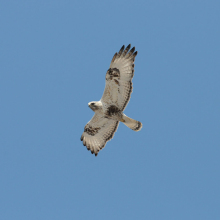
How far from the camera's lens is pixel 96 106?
12617 millimetres

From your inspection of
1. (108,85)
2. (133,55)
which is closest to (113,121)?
(108,85)

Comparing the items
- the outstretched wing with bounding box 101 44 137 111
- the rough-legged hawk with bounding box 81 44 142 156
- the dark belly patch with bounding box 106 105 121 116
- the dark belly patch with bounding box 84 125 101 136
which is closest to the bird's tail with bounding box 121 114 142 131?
the rough-legged hawk with bounding box 81 44 142 156

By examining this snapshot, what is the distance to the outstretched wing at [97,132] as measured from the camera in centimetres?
1362

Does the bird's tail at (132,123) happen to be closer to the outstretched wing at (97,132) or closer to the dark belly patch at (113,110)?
the dark belly patch at (113,110)

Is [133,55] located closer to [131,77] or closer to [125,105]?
[131,77]

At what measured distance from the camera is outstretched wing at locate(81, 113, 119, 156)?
13.6 meters

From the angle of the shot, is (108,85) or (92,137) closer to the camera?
(108,85)

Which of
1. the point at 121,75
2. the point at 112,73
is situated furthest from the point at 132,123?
the point at 112,73

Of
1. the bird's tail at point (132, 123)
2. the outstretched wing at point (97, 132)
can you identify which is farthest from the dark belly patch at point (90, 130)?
the bird's tail at point (132, 123)

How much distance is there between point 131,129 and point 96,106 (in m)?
1.44

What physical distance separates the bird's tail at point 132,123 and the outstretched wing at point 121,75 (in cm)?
66

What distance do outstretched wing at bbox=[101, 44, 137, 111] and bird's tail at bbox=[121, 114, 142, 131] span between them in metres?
0.66

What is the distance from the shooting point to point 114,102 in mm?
12664

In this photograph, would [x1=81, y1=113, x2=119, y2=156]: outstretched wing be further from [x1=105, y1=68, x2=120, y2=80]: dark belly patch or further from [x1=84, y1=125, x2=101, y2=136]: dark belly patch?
[x1=105, y1=68, x2=120, y2=80]: dark belly patch
